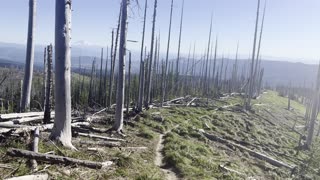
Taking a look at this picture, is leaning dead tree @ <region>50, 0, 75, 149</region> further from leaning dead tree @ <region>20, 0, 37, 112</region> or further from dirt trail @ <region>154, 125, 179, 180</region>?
leaning dead tree @ <region>20, 0, 37, 112</region>

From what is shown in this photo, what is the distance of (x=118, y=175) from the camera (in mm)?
9289

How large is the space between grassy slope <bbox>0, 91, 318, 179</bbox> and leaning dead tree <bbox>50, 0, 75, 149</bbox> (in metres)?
0.64

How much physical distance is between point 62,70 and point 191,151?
8.01 m

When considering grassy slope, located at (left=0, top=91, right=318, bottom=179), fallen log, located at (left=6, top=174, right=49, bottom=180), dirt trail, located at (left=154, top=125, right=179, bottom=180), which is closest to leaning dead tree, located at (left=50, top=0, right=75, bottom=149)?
grassy slope, located at (left=0, top=91, right=318, bottom=179)

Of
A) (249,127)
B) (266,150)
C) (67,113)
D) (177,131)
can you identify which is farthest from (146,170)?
(249,127)

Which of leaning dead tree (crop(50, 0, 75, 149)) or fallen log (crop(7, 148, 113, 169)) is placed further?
leaning dead tree (crop(50, 0, 75, 149))

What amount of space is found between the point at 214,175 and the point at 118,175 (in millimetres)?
4433

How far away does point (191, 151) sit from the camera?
631 inches

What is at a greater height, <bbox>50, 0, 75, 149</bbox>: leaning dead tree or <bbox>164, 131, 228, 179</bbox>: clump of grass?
<bbox>50, 0, 75, 149</bbox>: leaning dead tree

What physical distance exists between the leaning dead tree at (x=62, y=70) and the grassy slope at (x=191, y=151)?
64cm

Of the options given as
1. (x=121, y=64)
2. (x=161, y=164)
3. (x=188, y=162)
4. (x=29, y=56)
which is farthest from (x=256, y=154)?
(x=29, y=56)

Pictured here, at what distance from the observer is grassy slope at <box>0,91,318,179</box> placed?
370 inches

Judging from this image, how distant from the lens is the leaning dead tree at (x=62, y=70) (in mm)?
10109

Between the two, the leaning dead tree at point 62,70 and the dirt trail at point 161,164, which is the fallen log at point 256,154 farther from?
the leaning dead tree at point 62,70
